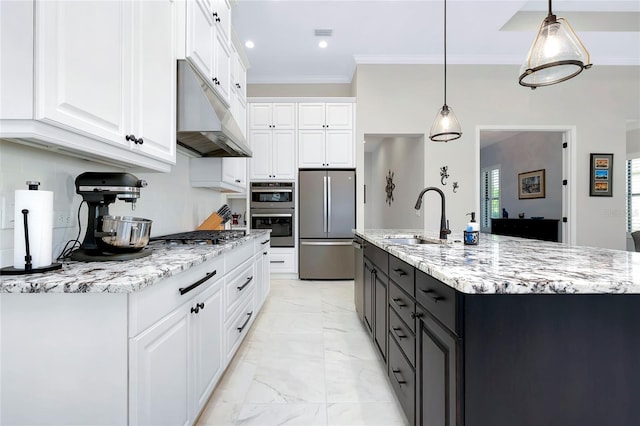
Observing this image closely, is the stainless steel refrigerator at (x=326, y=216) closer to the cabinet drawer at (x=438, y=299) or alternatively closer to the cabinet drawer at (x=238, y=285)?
the cabinet drawer at (x=238, y=285)

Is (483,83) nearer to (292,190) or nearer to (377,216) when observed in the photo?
(292,190)

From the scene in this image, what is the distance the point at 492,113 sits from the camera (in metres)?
4.66

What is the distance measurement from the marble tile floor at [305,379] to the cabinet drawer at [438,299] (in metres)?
0.83

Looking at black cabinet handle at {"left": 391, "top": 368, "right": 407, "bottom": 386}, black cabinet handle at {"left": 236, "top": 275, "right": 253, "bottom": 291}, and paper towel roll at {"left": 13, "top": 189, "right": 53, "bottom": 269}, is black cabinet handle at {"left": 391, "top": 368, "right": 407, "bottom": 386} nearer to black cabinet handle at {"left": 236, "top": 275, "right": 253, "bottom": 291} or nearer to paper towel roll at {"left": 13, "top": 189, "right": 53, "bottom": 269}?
black cabinet handle at {"left": 236, "top": 275, "right": 253, "bottom": 291}

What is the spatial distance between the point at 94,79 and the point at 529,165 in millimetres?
7822

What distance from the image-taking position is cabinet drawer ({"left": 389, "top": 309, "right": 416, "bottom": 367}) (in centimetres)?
134

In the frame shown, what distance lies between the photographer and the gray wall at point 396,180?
5043mm

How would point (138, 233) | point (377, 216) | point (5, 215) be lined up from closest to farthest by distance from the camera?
point (5, 215) < point (138, 233) < point (377, 216)

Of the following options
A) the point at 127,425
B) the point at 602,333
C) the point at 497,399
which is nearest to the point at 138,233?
the point at 127,425

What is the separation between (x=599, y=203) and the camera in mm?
4637

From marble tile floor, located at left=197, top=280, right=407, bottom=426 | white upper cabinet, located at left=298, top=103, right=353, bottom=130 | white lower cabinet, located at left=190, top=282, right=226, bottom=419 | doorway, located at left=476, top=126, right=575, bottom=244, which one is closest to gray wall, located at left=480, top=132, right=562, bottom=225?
doorway, located at left=476, top=126, right=575, bottom=244

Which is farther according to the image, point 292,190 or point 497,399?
point 292,190

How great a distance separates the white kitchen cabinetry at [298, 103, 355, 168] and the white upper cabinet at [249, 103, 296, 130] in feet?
0.67

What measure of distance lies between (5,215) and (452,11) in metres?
4.27
